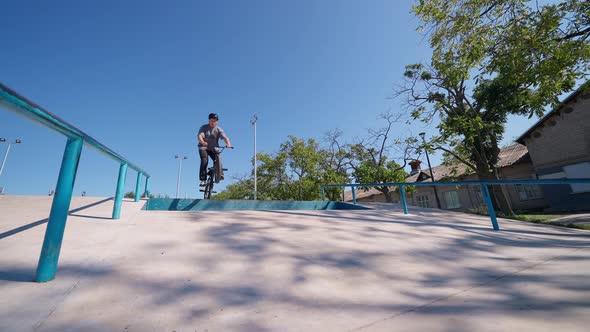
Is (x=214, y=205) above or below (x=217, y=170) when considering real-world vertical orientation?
below

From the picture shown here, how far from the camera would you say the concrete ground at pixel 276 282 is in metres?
1.00

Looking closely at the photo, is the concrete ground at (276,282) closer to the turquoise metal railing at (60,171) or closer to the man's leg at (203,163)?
the turquoise metal railing at (60,171)

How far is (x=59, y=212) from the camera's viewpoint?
4.57 ft

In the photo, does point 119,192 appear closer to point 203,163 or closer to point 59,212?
point 59,212

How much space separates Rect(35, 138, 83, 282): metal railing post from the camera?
4.19 ft

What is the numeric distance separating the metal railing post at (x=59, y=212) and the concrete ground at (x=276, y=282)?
95mm

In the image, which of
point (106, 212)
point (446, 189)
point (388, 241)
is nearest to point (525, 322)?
point (388, 241)

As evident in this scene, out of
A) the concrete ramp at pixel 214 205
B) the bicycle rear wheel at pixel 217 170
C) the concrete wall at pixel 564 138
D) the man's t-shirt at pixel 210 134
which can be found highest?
the concrete wall at pixel 564 138

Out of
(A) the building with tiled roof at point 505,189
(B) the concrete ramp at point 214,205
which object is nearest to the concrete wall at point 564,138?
(A) the building with tiled roof at point 505,189

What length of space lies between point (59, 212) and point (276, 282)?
1421 millimetres

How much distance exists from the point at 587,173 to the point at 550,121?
12.2 ft

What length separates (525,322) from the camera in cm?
99

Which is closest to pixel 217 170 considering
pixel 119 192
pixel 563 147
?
pixel 119 192

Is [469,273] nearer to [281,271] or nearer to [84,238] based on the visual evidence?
[281,271]
